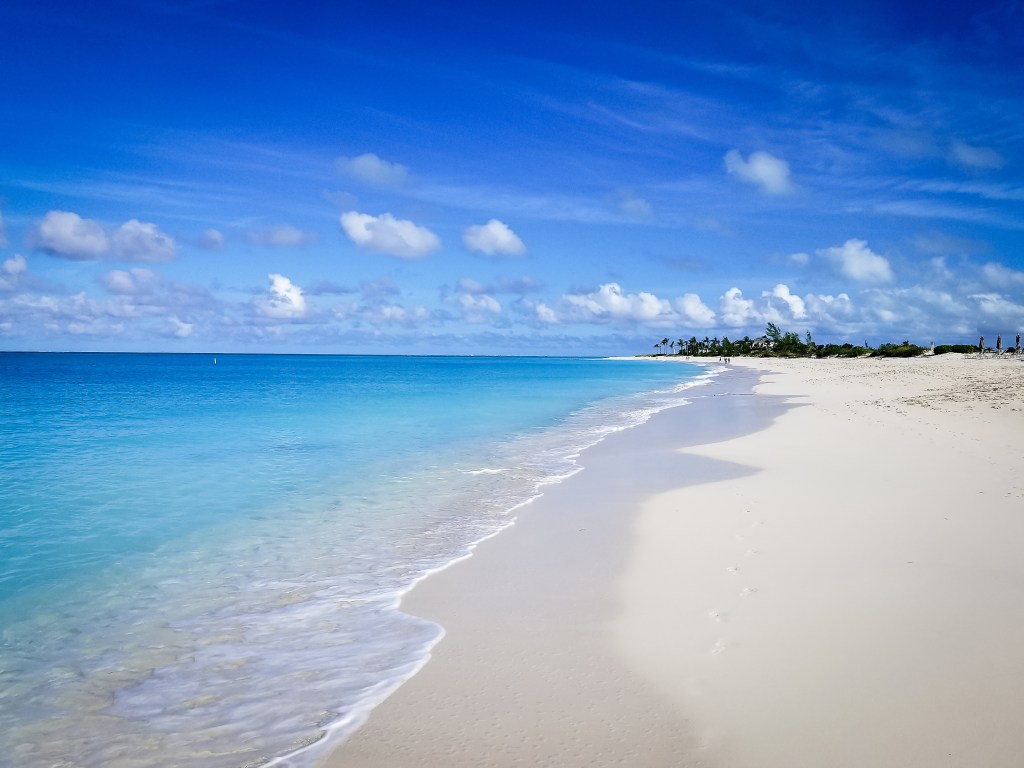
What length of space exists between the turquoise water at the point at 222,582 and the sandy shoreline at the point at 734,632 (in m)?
0.69

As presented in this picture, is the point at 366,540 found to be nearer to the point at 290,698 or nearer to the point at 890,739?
the point at 290,698

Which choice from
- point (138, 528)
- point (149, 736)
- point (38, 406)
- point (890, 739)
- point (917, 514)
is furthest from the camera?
point (38, 406)

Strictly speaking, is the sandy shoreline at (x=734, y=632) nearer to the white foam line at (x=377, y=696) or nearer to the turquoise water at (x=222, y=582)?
the white foam line at (x=377, y=696)

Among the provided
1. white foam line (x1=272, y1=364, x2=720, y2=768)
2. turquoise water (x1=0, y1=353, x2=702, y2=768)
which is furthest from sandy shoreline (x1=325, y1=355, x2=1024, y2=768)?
turquoise water (x1=0, y1=353, x2=702, y2=768)

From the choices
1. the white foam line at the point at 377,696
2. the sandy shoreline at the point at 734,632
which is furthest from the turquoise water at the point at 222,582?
the sandy shoreline at the point at 734,632

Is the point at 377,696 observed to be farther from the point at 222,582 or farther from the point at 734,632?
the point at 222,582

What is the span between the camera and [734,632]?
561 centimetres

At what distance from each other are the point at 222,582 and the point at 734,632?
19.8ft

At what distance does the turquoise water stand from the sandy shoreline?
694mm

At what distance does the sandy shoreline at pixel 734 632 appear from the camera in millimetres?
4078

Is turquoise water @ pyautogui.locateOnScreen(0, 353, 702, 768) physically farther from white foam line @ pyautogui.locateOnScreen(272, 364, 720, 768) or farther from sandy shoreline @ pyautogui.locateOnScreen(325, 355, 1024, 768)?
sandy shoreline @ pyautogui.locateOnScreen(325, 355, 1024, 768)

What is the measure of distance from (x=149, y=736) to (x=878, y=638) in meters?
5.80

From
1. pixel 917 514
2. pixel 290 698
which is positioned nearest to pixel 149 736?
pixel 290 698

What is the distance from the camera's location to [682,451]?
666 inches
